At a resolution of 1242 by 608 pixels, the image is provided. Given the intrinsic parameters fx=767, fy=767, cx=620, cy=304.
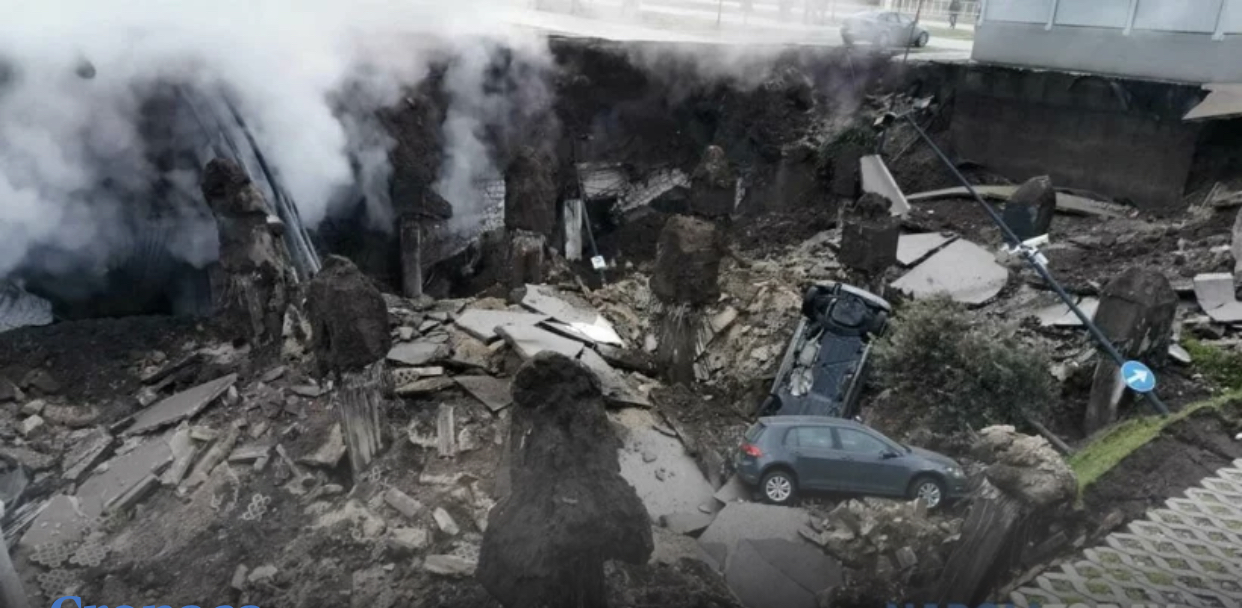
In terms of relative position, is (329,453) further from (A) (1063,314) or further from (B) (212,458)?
(A) (1063,314)

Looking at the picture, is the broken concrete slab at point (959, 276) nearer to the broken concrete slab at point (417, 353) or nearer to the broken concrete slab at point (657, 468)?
the broken concrete slab at point (657, 468)

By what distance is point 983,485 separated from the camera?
192 inches

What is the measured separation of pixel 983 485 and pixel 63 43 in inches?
416

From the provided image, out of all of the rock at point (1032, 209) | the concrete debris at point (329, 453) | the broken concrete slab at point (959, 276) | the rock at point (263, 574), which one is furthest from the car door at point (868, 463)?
the rock at point (1032, 209)

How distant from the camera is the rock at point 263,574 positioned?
5746mm

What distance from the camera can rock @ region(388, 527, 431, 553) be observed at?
19.1 ft

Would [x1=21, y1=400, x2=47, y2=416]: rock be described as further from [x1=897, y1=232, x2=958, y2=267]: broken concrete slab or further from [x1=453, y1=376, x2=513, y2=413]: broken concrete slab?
[x1=897, y1=232, x2=958, y2=267]: broken concrete slab

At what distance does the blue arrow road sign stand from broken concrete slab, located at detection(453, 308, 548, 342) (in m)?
5.94

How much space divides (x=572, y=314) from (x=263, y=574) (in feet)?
16.4

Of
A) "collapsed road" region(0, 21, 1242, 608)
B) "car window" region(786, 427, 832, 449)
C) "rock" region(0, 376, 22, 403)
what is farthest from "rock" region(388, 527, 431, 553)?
"rock" region(0, 376, 22, 403)

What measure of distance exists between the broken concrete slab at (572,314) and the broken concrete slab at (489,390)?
169 cm

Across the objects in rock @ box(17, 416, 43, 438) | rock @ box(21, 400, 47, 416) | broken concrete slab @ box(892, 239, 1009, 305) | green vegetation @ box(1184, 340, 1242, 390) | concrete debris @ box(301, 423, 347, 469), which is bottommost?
rock @ box(17, 416, 43, 438)

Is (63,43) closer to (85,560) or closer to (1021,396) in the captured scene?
(85,560)

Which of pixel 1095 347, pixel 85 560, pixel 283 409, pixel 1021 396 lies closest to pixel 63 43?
pixel 283 409
